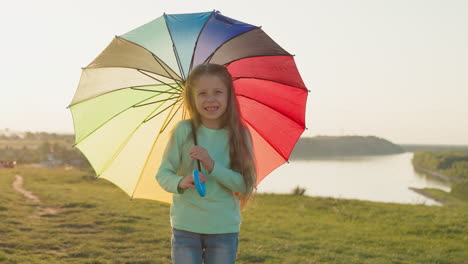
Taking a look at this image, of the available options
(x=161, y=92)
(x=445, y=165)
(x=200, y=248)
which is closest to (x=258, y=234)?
(x=161, y=92)

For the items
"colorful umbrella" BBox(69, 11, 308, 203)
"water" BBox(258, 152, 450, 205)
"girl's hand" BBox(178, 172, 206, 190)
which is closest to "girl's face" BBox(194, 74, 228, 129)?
"girl's hand" BBox(178, 172, 206, 190)

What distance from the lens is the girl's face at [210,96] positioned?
2.84 m

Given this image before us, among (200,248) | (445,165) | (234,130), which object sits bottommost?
(445,165)

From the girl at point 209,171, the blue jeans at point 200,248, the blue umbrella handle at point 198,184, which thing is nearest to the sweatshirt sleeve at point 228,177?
the girl at point 209,171

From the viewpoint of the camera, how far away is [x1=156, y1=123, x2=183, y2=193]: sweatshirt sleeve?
272 cm

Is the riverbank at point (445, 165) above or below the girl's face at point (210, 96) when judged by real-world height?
below

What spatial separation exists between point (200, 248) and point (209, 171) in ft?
1.52

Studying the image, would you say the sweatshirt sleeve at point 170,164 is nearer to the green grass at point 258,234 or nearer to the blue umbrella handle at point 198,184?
the blue umbrella handle at point 198,184

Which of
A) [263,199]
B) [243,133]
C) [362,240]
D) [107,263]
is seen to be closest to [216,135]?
[243,133]

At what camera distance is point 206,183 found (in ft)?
9.25

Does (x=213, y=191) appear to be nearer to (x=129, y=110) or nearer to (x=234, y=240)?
(x=234, y=240)

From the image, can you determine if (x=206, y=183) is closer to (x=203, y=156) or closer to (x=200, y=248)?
(x=203, y=156)

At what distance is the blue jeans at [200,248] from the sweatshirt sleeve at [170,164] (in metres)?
0.29

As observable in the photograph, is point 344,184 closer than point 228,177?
No
